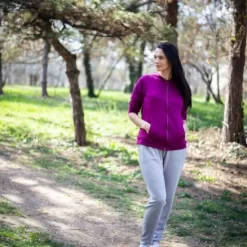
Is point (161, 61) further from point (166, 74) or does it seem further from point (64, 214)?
point (64, 214)

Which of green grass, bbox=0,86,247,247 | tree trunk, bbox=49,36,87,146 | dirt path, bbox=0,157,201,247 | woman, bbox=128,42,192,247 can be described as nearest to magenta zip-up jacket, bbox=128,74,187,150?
woman, bbox=128,42,192,247

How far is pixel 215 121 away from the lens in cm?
1425

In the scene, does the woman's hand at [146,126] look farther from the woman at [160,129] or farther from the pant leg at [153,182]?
the pant leg at [153,182]

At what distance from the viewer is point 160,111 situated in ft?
12.7

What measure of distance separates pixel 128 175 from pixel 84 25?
3.32 m

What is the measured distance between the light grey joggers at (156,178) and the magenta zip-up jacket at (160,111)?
0.26 feet

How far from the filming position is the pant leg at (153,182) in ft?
12.3

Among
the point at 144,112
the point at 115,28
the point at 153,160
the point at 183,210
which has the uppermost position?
the point at 115,28

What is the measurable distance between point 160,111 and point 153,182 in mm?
672

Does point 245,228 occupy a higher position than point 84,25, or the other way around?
point 84,25

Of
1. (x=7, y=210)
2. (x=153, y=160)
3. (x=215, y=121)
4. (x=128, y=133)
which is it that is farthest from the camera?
(x=215, y=121)

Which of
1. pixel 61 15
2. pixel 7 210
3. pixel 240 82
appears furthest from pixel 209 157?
pixel 7 210

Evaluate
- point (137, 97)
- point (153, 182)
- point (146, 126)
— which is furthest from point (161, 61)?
point (153, 182)

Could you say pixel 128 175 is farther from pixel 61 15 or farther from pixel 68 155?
pixel 61 15
